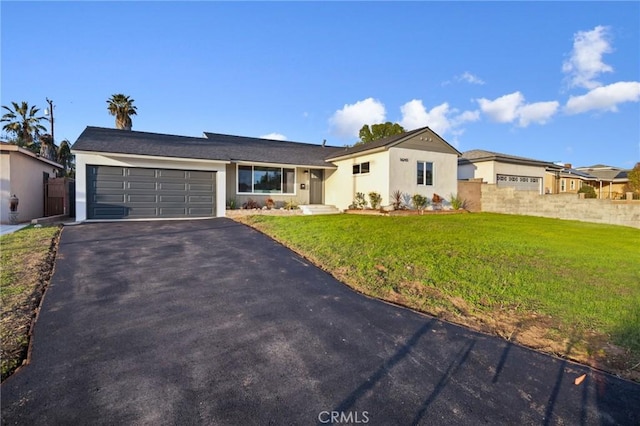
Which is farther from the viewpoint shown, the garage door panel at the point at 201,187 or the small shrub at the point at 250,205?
the small shrub at the point at 250,205

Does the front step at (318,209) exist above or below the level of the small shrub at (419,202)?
below

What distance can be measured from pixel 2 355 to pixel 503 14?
55.0 feet

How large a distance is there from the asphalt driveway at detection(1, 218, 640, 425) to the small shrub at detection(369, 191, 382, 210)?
11.3m

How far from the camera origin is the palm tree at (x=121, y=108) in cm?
2916

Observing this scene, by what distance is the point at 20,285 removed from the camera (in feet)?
16.4

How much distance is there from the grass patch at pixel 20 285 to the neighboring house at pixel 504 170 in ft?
72.7

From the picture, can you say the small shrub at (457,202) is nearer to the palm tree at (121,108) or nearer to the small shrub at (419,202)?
the small shrub at (419,202)

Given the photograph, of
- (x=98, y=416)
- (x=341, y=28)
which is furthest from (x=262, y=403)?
(x=341, y=28)

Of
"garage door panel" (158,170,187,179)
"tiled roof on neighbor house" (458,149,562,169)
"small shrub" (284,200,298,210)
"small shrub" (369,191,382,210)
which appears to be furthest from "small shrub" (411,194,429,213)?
"garage door panel" (158,170,187,179)

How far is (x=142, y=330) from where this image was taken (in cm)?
377

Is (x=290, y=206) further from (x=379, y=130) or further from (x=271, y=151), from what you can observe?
(x=379, y=130)

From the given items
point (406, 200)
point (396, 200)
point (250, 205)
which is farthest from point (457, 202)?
point (250, 205)

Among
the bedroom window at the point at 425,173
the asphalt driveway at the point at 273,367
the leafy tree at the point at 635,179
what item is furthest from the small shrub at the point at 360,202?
the leafy tree at the point at 635,179

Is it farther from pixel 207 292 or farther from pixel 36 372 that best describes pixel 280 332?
pixel 36 372
